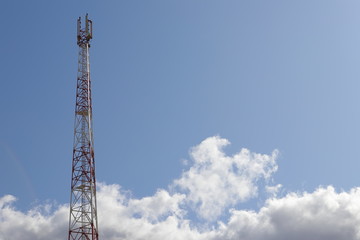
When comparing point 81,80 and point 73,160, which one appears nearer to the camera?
point 73,160

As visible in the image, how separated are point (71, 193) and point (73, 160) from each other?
694 cm

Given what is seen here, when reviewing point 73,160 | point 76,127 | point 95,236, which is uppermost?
point 76,127

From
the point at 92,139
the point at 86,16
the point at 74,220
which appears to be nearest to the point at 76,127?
the point at 92,139

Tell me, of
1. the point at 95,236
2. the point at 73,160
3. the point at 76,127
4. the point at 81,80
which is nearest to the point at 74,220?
the point at 95,236

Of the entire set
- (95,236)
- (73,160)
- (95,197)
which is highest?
(73,160)

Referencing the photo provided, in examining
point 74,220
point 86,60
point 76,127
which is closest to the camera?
point 74,220

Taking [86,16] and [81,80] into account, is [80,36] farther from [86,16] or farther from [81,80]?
[81,80]

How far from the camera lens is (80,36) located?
10294 cm

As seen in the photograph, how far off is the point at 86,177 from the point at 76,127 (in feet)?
36.3

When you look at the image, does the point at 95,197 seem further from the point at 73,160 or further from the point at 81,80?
the point at 81,80

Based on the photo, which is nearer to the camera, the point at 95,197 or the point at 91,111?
the point at 95,197

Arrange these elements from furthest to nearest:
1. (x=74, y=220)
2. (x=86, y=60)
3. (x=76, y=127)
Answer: (x=86, y=60), (x=76, y=127), (x=74, y=220)

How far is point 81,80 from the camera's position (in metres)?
98.1

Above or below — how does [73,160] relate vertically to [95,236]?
above
